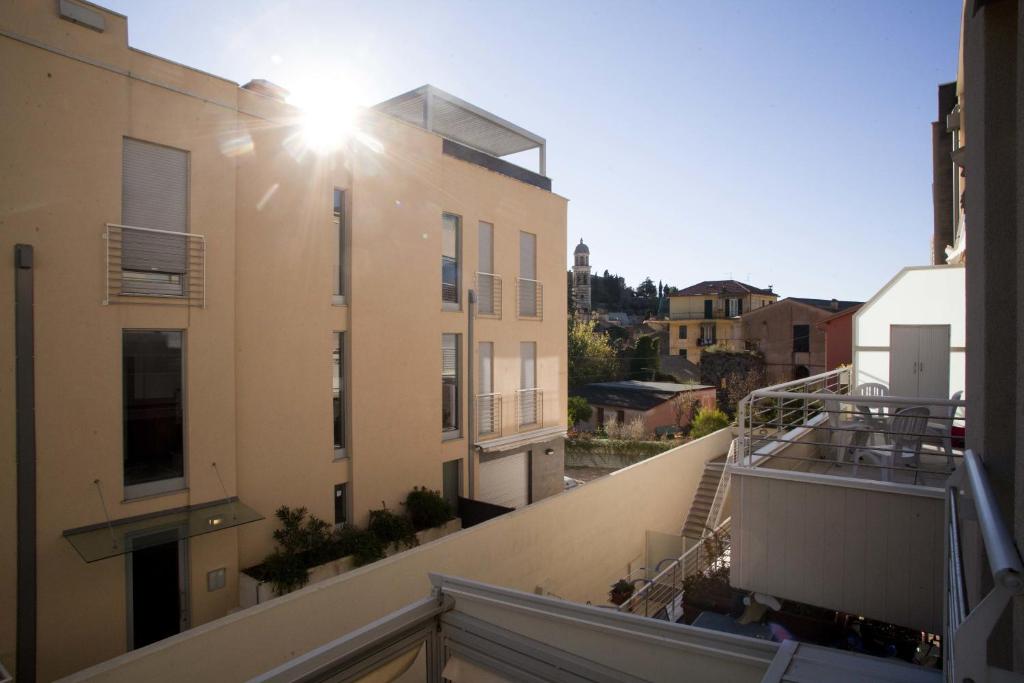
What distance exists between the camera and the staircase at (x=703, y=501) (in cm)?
1491

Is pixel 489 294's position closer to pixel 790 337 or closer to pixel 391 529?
pixel 391 529

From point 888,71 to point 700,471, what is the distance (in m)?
11.5

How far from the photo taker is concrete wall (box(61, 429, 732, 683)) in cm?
557

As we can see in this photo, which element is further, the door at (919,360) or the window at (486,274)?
the window at (486,274)

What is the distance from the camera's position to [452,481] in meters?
12.3

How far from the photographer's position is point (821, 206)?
43.7ft

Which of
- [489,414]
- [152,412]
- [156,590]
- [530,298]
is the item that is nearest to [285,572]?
[156,590]

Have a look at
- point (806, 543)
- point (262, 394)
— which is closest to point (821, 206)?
point (806, 543)

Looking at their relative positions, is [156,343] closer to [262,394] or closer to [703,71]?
[262,394]

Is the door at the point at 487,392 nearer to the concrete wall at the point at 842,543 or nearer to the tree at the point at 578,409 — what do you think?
the concrete wall at the point at 842,543

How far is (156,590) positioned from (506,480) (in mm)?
7407

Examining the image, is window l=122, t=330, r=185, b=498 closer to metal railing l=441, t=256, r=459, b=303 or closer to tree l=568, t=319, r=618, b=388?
metal railing l=441, t=256, r=459, b=303

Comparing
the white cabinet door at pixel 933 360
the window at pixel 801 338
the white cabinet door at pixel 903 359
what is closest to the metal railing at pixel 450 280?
the white cabinet door at pixel 903 359

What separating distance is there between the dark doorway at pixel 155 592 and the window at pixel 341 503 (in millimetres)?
2540
